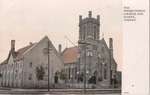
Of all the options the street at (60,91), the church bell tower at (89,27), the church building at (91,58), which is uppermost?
the church bell tower at (89,27)

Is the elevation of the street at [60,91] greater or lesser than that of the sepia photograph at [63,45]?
lesser

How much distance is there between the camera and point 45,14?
1.04 m

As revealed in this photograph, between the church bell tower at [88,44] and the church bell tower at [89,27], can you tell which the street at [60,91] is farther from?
the church bell tower at [89,27]

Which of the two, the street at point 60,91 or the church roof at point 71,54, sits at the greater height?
the church roof at point 71,54

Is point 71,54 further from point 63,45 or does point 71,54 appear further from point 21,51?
point 21,51

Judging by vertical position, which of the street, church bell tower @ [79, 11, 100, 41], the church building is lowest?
the street

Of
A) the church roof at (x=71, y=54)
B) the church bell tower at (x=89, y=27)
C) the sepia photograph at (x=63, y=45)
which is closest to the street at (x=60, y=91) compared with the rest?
the sepia photograph at (x=63, y=45)

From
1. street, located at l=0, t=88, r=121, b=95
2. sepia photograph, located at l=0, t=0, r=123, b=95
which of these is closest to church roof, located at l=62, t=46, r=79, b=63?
sepia photograph, located at l=0, t=0, r=123, b=95

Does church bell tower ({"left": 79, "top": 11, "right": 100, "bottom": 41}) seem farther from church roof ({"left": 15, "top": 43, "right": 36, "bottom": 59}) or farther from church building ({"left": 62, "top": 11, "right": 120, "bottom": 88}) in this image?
church roof ({"left": 15, "top": 43, "right": 36, "bottom": 59})

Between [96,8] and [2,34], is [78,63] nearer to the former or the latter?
[96,8]

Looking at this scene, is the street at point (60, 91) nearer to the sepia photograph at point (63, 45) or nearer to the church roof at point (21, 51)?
the sepia photograph at point (63, 45)

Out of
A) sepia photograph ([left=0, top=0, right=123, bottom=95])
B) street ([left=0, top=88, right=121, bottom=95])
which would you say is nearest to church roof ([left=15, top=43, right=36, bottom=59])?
sepia photograph ([left=0, top=0, right=123, bottom=95])

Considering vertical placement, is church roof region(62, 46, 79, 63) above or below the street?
above

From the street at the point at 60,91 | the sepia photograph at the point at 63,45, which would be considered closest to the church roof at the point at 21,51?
the sepia photograph at the point at 63,45
